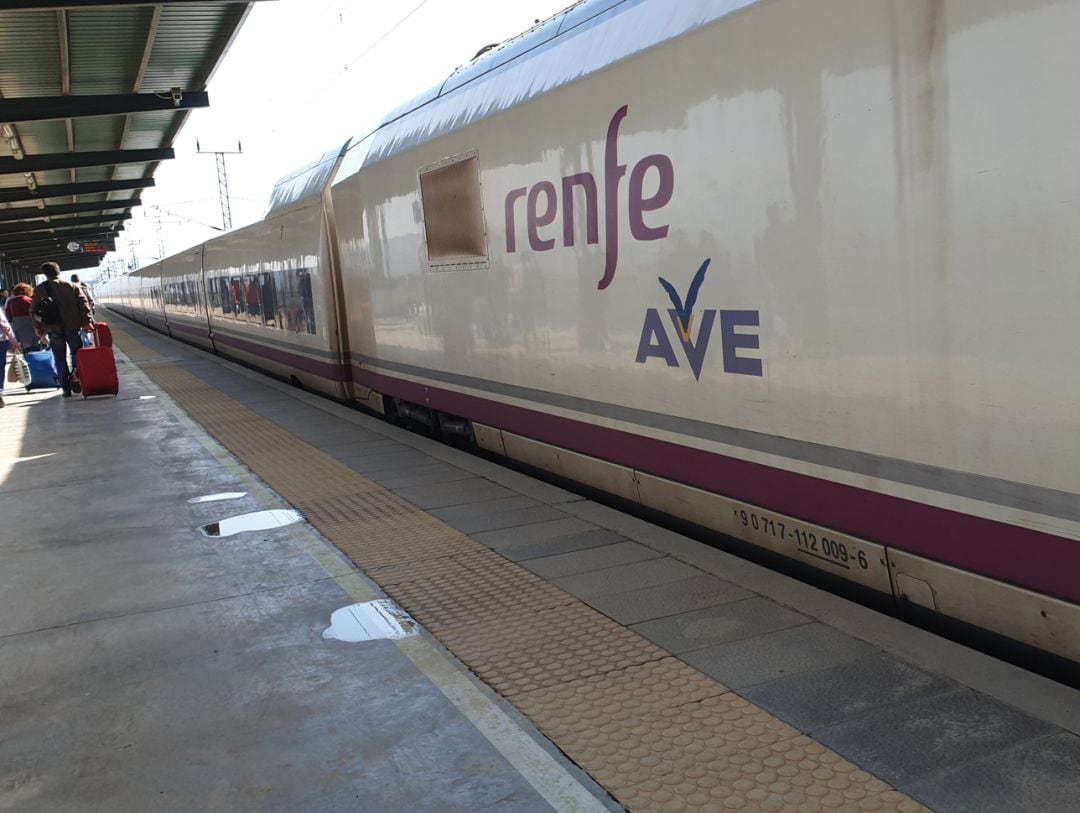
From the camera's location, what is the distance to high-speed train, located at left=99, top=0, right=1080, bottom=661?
2.74 metres

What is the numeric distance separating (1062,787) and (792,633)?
3.88 feet

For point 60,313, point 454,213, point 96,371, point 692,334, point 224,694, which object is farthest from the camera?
point 60,313

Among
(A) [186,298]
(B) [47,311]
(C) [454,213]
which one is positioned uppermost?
(C) [454,213]

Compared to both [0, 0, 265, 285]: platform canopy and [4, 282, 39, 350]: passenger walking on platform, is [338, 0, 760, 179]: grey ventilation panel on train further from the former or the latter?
[4, 282, 39, 350]: passenger walking on platform

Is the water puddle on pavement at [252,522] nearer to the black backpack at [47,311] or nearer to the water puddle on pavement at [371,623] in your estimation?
the water puddle on pavement at [371,623]

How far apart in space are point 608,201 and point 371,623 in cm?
235

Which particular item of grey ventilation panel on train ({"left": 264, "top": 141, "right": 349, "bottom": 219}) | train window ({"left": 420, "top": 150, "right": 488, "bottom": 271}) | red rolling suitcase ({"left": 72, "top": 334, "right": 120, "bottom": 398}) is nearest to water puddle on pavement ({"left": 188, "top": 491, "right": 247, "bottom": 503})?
train window ({"left": 420, "top": 150, "right": 488, "bottom": 271})

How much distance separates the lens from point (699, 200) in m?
4.09

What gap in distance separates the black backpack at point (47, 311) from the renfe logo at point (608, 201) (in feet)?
29.0

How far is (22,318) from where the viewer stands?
15516 millimetres

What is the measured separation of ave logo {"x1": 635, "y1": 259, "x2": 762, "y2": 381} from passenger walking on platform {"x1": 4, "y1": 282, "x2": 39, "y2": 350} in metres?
14.0

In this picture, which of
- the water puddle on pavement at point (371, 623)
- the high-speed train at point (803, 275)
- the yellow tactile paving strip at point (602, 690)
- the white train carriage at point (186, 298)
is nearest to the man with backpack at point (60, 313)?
the high-speed train at point (803, 275)

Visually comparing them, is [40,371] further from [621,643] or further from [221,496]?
[621,643]

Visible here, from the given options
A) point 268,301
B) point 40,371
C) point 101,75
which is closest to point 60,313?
point 40,371
